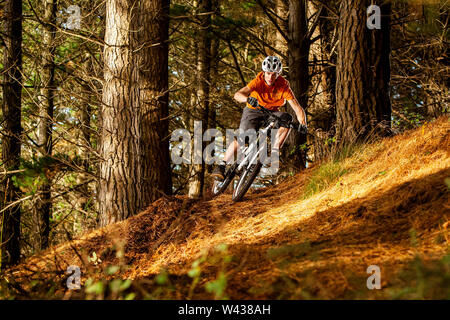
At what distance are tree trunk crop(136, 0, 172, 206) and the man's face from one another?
70.2 inches

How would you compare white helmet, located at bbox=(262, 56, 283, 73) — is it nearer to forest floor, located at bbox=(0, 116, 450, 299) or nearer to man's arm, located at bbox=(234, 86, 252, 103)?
man's arm, located at bbox=(234, 86, 252, 103)

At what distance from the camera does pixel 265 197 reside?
668 centimetres

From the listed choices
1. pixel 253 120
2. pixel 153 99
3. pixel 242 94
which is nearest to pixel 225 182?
pixel 253 120

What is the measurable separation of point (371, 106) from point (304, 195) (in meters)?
2.22

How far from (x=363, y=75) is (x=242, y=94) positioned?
2252 mm

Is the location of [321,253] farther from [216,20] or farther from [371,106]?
[216,20]

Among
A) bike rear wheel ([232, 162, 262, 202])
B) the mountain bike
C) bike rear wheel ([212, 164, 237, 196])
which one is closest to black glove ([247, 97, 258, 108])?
the mountain bike

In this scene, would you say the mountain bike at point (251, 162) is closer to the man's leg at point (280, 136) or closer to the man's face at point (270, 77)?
the man's leg at point (280, 136)

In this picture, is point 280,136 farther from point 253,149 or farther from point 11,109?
point 11,109

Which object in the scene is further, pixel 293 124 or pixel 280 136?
pixel 280 136

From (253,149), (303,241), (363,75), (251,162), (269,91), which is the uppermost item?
(363,75)

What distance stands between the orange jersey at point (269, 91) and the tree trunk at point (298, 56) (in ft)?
9.29

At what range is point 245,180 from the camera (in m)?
6.47
